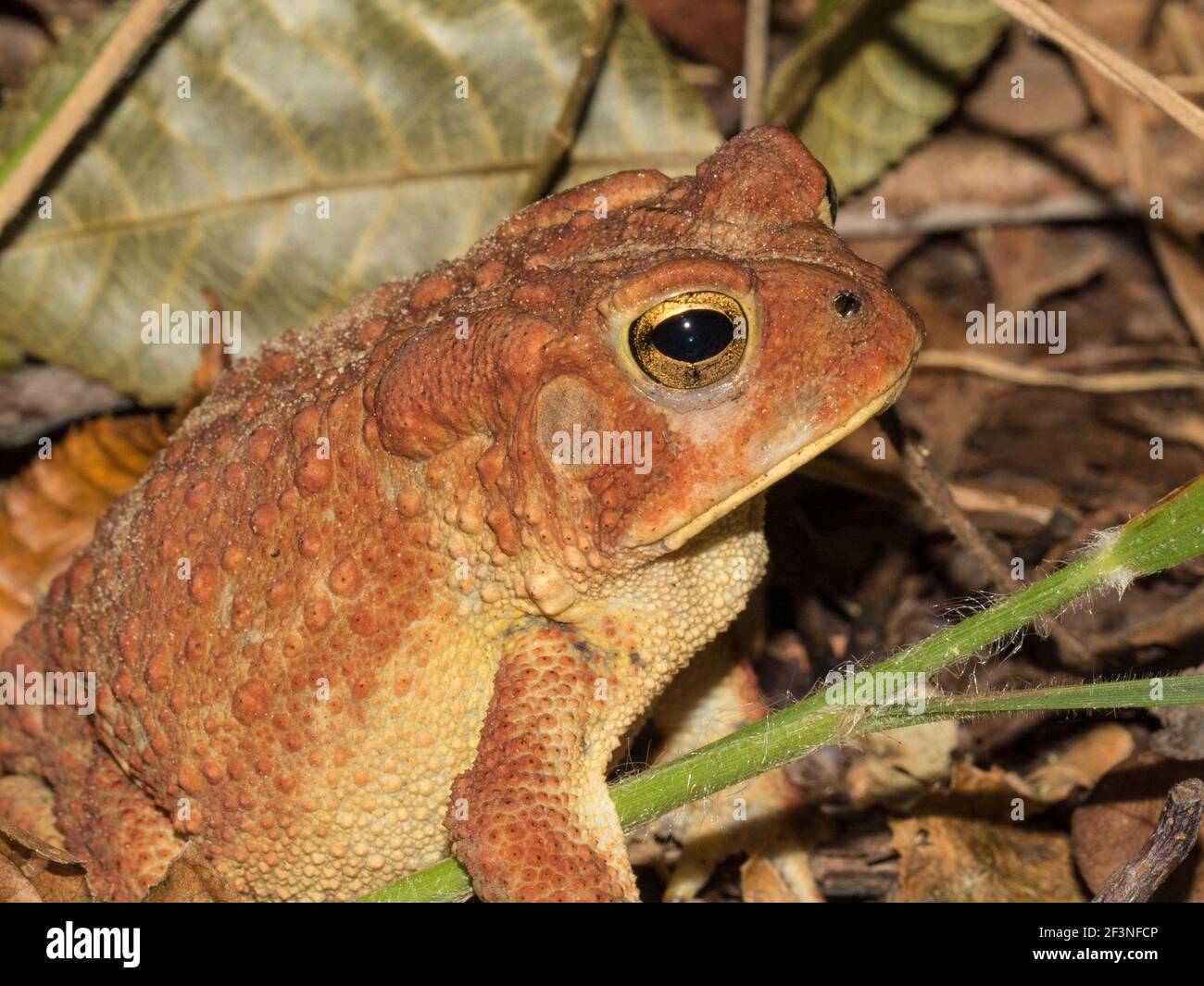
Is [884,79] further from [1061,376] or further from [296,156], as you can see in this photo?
[296,156]

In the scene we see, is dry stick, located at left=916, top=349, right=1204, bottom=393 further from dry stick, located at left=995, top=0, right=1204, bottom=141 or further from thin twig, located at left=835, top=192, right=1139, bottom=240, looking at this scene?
dry stick, located at left=995, top=0, right=1204, bottom=141

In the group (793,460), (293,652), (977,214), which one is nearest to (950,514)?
(793,460)

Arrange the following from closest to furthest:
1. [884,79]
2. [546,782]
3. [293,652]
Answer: [546,782] → [293,652] → [884,79]

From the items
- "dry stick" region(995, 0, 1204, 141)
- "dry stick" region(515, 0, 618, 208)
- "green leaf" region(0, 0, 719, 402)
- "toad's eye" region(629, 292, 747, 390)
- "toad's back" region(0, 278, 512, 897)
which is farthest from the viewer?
"green leaf" region(0, 0, 719, 402)

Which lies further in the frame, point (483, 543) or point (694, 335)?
point (483, 543)

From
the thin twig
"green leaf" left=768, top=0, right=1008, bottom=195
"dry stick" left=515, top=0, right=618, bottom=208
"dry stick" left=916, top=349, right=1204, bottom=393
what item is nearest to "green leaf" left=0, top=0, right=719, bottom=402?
"dry stick" left=515, top=0, right=618, bottom=208

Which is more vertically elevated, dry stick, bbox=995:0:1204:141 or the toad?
dry stick, bbox=995:0:1204:141

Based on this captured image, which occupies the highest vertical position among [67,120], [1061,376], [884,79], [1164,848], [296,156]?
[884,79]

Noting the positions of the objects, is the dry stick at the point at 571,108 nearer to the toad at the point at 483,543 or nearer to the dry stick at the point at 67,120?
the toad at the point at 483,543
